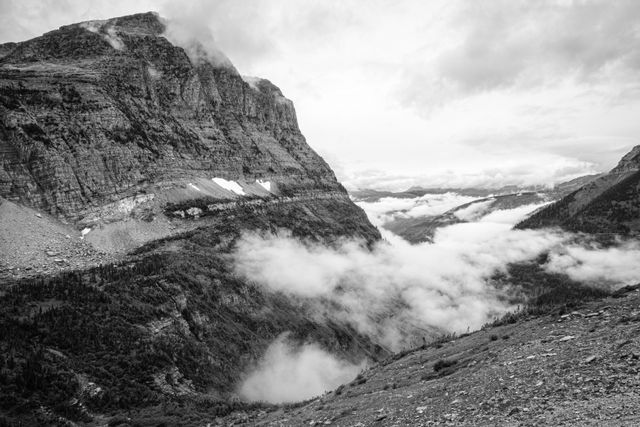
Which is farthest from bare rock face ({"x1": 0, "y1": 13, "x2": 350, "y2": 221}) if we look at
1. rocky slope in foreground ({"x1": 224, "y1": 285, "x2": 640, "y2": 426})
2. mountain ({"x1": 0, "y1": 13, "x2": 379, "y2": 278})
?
rocky slope in foreground ({"x1": 224, "y1": 285, "x2": 640, "y2": 426})

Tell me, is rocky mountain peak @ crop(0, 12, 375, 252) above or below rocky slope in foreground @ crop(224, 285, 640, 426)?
above

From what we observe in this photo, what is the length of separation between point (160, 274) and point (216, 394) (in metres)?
31.2

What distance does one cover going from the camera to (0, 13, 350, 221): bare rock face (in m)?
102

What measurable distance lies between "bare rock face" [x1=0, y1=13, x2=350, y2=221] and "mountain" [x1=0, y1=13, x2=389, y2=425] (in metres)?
0.52

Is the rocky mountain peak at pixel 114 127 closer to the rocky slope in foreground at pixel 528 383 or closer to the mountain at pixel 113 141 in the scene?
the mountain at pixel 113 141

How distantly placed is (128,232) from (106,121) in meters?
40.2

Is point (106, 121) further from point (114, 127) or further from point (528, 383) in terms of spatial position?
point (528, 383)

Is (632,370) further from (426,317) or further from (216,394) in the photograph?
(426,317)

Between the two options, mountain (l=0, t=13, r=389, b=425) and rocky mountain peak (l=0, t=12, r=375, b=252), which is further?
rocky mountain peak (l=0, t=12, r=375, b=252)

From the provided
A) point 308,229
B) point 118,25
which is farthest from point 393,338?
point 118,25

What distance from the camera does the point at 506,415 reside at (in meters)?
16.5

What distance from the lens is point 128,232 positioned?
104312 millimetres

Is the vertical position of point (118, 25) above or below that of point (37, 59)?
above

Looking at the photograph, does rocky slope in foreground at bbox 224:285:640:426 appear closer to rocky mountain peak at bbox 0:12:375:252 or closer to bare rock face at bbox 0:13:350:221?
rocky mountain peak at bbox 0:12:375:252
